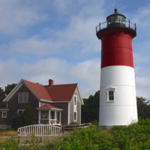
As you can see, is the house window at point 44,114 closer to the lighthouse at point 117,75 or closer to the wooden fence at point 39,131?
the lighthouse at point 117,75

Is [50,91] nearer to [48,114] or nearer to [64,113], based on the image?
[64,113]

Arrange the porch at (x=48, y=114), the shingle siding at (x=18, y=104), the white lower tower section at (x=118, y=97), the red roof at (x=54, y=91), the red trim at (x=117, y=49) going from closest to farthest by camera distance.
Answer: the white lower tower section at (x=118, y=97) → the red trim at (x=117, y=49) → the porch at (x=48, y=114) → the shingle siding at (x=18, y=104) → the red roof at (x=54, y=91)

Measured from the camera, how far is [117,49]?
61.9 feet

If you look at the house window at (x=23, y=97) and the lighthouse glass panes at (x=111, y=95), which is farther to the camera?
the house window at (x=23, y=97)

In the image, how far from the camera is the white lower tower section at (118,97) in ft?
58.8

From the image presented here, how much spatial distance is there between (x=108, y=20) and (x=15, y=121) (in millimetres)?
15384

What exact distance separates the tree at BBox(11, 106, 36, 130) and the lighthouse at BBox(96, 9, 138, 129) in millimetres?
10520

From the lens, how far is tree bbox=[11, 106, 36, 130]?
25938mm

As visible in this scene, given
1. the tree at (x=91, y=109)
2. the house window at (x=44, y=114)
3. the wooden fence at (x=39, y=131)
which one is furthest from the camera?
the tree at (x=91, y=109)

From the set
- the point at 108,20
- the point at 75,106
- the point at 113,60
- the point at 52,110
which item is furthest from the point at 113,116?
the point at 75,106

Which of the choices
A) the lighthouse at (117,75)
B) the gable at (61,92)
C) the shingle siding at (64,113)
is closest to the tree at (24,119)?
the shingle siding at (64,113)

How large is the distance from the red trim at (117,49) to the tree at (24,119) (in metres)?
11.8

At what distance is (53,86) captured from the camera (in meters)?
34.1

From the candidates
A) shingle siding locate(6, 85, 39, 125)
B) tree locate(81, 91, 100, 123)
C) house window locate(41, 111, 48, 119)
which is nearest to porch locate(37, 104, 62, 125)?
house window locate(41, 111, 48, 119)
